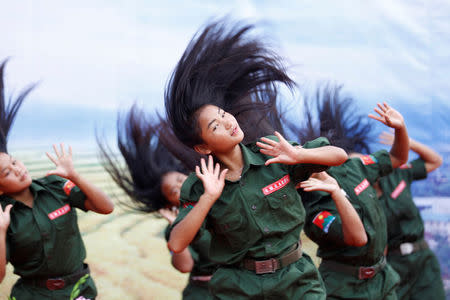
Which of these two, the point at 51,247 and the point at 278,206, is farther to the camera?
the point at 51,247

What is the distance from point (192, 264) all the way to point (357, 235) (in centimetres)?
147

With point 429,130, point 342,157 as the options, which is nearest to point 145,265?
point 429,130

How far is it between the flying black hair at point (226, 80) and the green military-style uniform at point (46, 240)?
1.14 m

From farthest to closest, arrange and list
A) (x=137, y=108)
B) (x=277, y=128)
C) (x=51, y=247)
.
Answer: (x=137, y=108)
(x=51, y=247)
(x=277, y=128)

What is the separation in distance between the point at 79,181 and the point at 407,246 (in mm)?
Result: 2589

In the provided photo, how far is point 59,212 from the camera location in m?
3.56

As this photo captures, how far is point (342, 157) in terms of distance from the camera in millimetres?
2660

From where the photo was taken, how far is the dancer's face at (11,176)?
3334 mm

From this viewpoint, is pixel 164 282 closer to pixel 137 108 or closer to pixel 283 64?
pixel 137 108

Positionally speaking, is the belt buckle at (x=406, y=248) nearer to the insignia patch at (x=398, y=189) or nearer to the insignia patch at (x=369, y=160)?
the insignia patch at (x=398, y=189)

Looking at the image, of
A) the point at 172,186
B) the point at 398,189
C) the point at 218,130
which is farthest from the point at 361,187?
the point at 172,186

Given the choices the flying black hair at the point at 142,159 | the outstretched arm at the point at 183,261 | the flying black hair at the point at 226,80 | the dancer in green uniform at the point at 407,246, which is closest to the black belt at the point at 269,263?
the flying black hair at the point at 226,80

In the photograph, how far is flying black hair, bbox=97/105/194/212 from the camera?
446cm

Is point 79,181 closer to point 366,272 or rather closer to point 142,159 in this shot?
point 142,159
